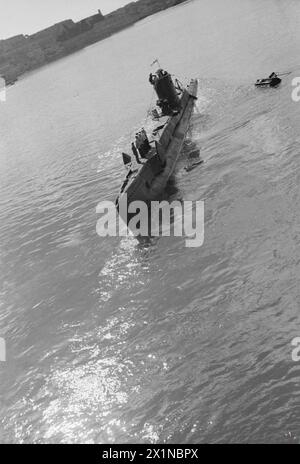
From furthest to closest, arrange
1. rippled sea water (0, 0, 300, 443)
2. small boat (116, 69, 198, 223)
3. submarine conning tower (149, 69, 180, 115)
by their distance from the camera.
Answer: submarine conning tower (149, 69, 180, 115)
small boat (116, 69, 198, 223)
rippled sea water (0, 0, 300, 443)

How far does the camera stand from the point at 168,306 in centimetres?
1714

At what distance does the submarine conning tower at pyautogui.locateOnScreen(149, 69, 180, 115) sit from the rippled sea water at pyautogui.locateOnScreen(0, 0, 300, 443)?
3.66 meters

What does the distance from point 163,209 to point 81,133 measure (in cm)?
3049

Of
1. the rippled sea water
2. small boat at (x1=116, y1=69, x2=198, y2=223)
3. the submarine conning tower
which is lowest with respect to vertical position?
the rippled sea water

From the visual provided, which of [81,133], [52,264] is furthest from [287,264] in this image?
[81,133]

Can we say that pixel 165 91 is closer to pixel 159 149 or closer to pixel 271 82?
pixel 271 82

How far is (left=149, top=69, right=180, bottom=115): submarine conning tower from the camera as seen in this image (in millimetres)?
38500

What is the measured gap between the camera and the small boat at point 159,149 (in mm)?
25000

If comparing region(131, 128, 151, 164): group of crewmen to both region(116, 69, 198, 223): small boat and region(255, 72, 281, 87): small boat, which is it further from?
region(255, 72, 281, 87): small boat

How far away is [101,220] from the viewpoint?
27.3 m

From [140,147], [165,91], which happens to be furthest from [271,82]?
[140,147]

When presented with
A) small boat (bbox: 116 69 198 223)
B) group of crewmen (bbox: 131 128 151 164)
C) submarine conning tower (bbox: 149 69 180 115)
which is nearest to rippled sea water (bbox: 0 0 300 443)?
small boat (bbox: 116 69 198 223)

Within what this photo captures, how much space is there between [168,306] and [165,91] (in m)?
27.1
